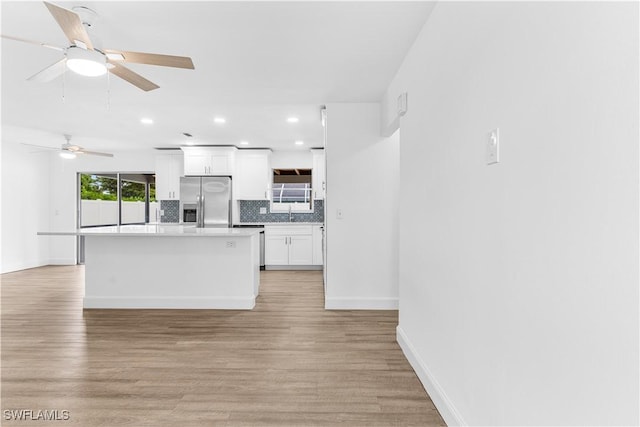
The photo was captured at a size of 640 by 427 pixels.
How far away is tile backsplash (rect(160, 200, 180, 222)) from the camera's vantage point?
7656mm

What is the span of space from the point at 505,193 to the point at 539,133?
28 centimetres

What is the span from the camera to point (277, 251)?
7.04 metres

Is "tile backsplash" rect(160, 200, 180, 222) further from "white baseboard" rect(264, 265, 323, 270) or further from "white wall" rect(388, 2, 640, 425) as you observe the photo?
"white wall" rect(388, 2, 640, 425)

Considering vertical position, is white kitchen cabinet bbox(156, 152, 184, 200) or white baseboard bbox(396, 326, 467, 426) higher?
white kitchen cabinet bbox(156, 152, 184, 200)

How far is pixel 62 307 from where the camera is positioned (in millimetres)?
4332

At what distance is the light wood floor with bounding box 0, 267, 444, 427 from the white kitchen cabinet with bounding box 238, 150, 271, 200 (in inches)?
131

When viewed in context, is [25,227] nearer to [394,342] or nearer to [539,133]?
[394,342]

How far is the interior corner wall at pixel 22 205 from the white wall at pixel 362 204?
6.12 metres

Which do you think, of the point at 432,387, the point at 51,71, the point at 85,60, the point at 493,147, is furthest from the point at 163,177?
the point at 493,147

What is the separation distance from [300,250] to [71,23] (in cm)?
547

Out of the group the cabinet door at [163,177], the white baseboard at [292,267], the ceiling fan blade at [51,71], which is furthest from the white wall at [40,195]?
the ceiling fan blade at [51,71]

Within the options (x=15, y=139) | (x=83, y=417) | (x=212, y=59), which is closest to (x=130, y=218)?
(x=15, y=139)

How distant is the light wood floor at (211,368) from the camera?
208 cm

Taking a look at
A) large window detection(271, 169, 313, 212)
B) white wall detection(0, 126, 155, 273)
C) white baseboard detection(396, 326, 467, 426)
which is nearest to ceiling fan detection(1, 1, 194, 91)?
white baseboard detection(396, 326, 467, 426)
